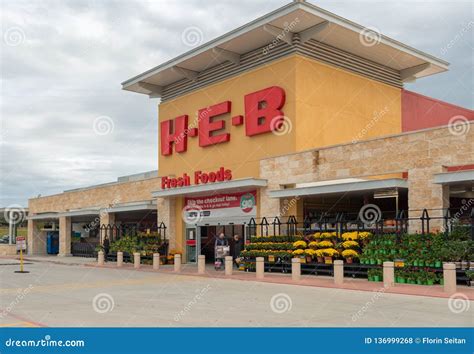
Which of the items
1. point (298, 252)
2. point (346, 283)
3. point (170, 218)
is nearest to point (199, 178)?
point (170, 218)

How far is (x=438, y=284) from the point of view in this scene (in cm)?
1794

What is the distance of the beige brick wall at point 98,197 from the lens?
3703cm

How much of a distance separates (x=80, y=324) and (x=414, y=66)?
83.8ft

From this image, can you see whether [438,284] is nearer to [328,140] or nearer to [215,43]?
[328,140]

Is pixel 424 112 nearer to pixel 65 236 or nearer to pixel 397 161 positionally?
pixel 397 161

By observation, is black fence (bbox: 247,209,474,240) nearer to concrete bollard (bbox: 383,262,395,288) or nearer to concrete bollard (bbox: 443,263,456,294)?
concrete bollard (bbox: 383,262,395,288)

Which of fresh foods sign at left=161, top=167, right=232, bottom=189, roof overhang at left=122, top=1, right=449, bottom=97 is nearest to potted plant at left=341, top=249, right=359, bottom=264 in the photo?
fresh foods sign at left=161, top=167, right=232, bottom=189

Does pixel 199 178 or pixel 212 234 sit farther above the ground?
pixel 199 178

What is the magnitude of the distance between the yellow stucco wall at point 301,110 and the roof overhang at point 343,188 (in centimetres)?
248

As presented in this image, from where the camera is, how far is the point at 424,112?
Answer: 33.9 meters

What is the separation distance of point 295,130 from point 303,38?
14.5ft

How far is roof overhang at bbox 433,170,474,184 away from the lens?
701 inches
